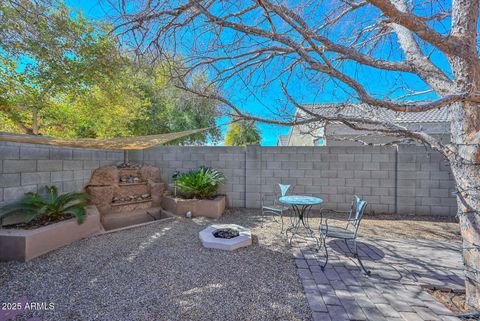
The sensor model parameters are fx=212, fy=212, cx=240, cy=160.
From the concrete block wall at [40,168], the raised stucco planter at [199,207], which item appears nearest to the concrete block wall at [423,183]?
the raised stucco planter at [199,207]

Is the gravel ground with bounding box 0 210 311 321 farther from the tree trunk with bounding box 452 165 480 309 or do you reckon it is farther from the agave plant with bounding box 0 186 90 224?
the tree trunk with bounding box 452 165 480 309

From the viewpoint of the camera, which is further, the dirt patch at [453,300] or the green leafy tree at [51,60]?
the green leafy tree at [51,60]

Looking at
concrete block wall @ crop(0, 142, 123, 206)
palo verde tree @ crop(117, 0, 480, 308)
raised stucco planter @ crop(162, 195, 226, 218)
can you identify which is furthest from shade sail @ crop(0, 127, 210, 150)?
palo verde tree @ crop(117, 0, 480, 308)

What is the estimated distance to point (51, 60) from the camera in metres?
5.74

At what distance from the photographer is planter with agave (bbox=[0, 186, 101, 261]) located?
2943 mm

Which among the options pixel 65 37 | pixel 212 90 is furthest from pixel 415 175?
pixel 65 37

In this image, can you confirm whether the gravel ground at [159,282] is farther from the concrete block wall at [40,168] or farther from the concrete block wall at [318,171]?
the concrete block wall at [318,171]

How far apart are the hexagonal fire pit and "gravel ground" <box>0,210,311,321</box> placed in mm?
108

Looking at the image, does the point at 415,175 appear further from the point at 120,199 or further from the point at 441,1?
the point at 120,199

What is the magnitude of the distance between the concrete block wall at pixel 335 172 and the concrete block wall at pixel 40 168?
5.72 ft

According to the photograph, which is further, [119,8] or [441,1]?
[441,1]

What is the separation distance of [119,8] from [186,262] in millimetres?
3211

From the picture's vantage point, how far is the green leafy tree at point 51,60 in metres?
5.01

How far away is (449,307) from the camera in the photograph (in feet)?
7.13
